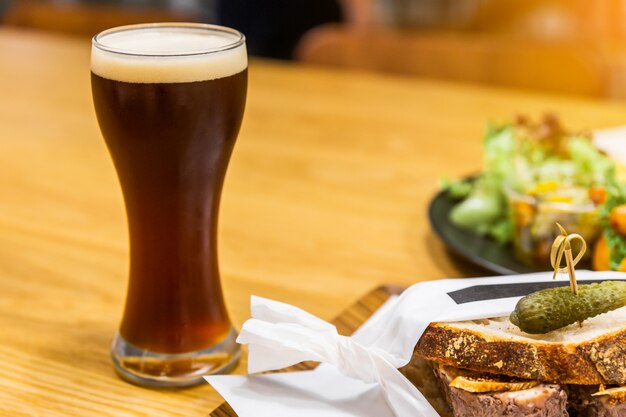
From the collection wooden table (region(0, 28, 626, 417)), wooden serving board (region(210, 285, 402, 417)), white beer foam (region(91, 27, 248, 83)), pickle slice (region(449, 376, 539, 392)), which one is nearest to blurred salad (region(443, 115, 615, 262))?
wooden table (region(0, 28, 626, 417))

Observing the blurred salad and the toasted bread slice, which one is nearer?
the toasted bread slice

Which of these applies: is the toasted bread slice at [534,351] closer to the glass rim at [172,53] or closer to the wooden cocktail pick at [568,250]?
the wooden cocktail pick at [568,250]

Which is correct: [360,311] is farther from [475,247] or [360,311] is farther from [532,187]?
[532,187]

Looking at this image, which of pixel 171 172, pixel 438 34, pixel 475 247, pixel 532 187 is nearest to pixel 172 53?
pixel 171 172

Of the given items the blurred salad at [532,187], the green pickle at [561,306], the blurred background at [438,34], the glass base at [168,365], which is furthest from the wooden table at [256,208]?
the blurred background at [438,34]

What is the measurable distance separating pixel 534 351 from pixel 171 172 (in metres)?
0.54

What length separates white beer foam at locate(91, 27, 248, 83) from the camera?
108 cm

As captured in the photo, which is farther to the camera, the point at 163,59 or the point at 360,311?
the point at 360,311

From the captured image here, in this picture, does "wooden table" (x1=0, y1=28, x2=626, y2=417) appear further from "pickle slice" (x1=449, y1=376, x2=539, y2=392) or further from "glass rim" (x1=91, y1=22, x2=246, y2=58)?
"glass rim" (x1=91, y1=22, x2=246, y2=58)

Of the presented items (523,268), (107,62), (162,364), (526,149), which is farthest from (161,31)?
(526,149)

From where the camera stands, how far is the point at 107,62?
110 cm

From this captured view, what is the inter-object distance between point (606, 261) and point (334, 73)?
200cm

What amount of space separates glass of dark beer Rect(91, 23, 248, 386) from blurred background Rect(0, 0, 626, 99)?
279cm

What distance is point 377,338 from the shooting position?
1.17 m
